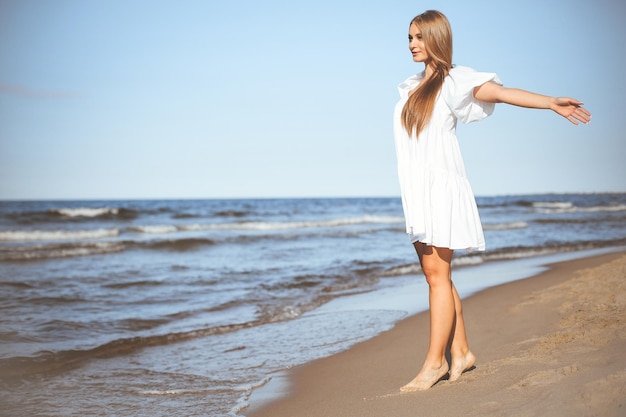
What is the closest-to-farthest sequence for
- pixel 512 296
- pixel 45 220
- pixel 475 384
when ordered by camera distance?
1. pixel 475 384
2. pixel 512 296
3. pixel 45 220

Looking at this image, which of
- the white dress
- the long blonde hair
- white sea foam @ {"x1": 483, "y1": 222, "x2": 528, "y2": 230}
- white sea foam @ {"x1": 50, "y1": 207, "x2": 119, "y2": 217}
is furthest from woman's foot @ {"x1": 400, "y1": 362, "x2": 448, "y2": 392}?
white sea foam @ {"x1": 50, "y1": 207, "x2": 119, "y2": 217}

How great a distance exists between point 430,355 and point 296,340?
8.10ft

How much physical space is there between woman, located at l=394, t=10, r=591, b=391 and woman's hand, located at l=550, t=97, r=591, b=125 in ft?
0.90

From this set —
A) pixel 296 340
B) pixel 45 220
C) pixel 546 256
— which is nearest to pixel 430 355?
pixel 296 340

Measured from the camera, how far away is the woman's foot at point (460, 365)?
3.10 metres

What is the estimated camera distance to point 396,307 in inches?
260

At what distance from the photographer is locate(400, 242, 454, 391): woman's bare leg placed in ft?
9.89

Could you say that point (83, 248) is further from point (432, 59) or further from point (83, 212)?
point (83, 212)

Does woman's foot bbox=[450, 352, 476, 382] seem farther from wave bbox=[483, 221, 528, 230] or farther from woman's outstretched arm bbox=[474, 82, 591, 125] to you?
wave bbox=[483, 221, 528, 230]

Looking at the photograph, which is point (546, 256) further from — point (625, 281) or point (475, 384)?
point (475, 384)

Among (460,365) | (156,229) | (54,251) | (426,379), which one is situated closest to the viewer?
(426,379)

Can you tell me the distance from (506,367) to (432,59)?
161 cm

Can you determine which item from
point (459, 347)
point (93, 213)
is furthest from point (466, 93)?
point (93, 213)

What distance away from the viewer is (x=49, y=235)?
20016 mm
